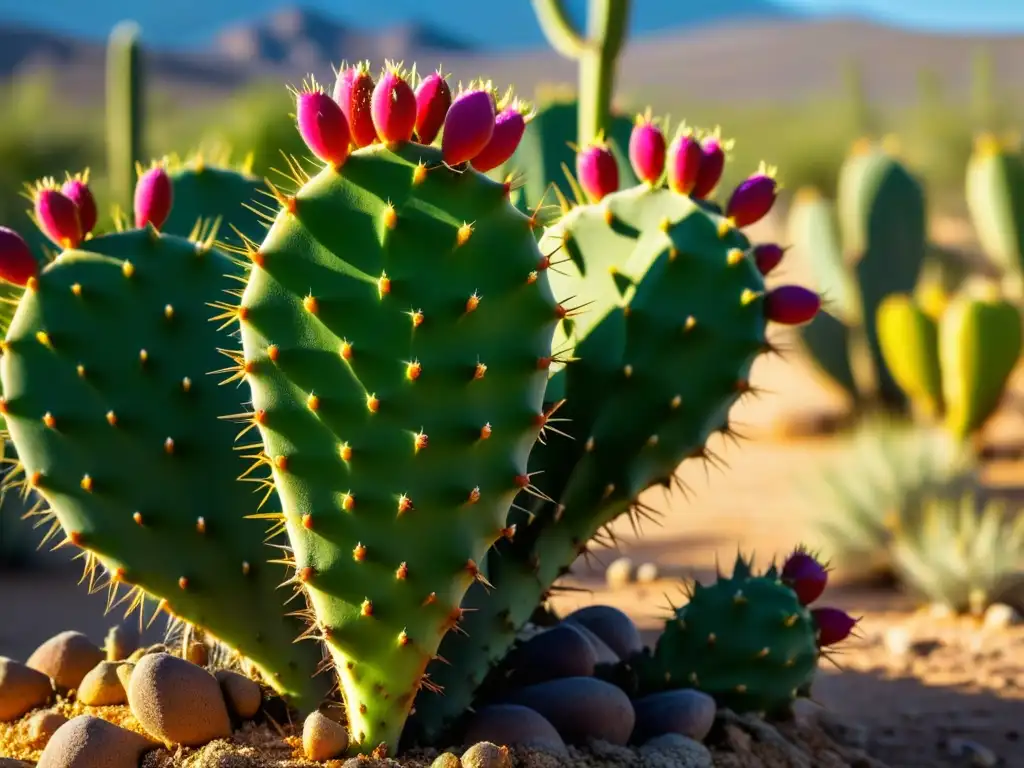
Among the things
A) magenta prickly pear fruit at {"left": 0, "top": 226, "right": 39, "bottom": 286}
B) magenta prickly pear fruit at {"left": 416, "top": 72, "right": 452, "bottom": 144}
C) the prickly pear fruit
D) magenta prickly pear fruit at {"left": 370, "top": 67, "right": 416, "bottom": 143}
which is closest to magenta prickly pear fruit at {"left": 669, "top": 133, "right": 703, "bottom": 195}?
magenta prickly pear fruit at {"left": 416, "top": 72, "right": 452, "bottom": 144}

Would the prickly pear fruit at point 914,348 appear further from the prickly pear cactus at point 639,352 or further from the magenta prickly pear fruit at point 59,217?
the magenta prickly pear fruit at point 59,217

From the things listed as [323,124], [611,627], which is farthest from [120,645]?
[323,124]

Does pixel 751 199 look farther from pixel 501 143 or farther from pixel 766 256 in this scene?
pixel 501 143

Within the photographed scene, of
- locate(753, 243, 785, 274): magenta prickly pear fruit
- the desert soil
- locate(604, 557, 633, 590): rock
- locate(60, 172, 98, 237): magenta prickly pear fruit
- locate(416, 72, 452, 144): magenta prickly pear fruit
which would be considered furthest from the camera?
locate(604, 557, 633, 590): rock

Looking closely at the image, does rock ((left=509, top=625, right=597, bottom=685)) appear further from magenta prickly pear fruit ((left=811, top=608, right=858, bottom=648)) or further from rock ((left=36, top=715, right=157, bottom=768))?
rock ((left=36, top=715, right=157, bottom=768))

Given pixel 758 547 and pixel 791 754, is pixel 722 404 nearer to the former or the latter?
pixel 791 754

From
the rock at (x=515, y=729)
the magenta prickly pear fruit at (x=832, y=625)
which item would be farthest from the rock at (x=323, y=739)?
the magenta prickly pear fruit at (x=832, y=625)
